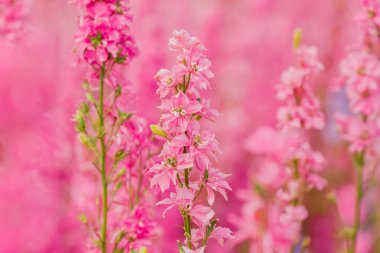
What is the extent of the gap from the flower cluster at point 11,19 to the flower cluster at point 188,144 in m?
0.37

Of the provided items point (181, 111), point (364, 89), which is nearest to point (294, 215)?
point (364, 89)

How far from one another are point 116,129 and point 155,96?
1.70 feet

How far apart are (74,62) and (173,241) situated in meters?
0.67

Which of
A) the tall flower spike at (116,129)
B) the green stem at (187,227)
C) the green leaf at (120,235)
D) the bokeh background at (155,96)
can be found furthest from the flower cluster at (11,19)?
the green stem at (187,227)

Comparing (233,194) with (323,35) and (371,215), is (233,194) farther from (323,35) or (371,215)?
(323,35)

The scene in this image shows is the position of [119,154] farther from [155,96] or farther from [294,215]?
[155,96]

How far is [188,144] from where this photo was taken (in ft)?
2.66

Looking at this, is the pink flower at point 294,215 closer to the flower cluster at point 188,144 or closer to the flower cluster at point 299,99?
the flower cluster at point 299,99

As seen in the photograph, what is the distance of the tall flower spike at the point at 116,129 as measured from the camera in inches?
37.3

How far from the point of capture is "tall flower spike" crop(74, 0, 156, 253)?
3.11ft

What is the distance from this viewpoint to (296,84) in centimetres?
113

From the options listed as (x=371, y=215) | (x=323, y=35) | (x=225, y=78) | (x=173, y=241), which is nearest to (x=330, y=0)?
(x=323, y=35)

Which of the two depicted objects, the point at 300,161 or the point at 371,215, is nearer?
the point at 300,161

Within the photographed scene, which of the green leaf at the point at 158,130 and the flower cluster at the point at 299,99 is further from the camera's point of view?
the flower cluster at the point at 299,99
